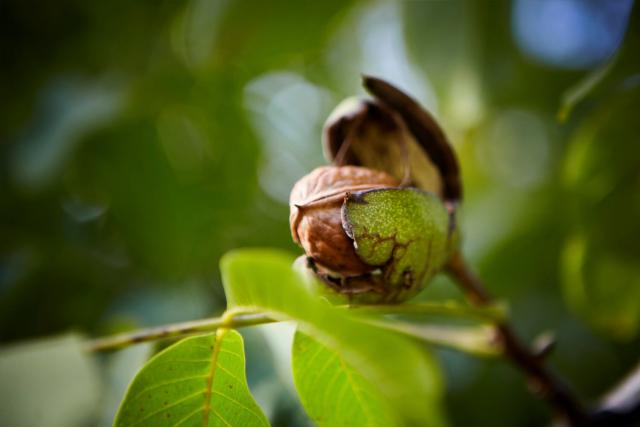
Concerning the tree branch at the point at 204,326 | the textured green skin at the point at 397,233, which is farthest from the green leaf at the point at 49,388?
the textured green skin at the point at 397,233

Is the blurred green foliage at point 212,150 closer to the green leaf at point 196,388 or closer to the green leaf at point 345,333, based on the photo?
the green leaf at point 196,388

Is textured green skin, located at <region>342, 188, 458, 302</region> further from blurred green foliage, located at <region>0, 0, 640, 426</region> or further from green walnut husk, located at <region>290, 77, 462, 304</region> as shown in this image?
blurred green foliage, located at <region>0, 0, 640, 426</region>

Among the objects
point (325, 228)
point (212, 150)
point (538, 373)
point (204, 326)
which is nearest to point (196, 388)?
point (204, 326)

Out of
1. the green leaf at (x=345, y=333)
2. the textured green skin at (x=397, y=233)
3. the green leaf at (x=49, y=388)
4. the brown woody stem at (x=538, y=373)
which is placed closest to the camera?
the green leaf at (x=345, y=333)

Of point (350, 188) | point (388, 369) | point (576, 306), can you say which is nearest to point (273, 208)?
point (576, 306)

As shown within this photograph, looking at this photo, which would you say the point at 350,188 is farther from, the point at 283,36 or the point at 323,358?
the point at 283,36
